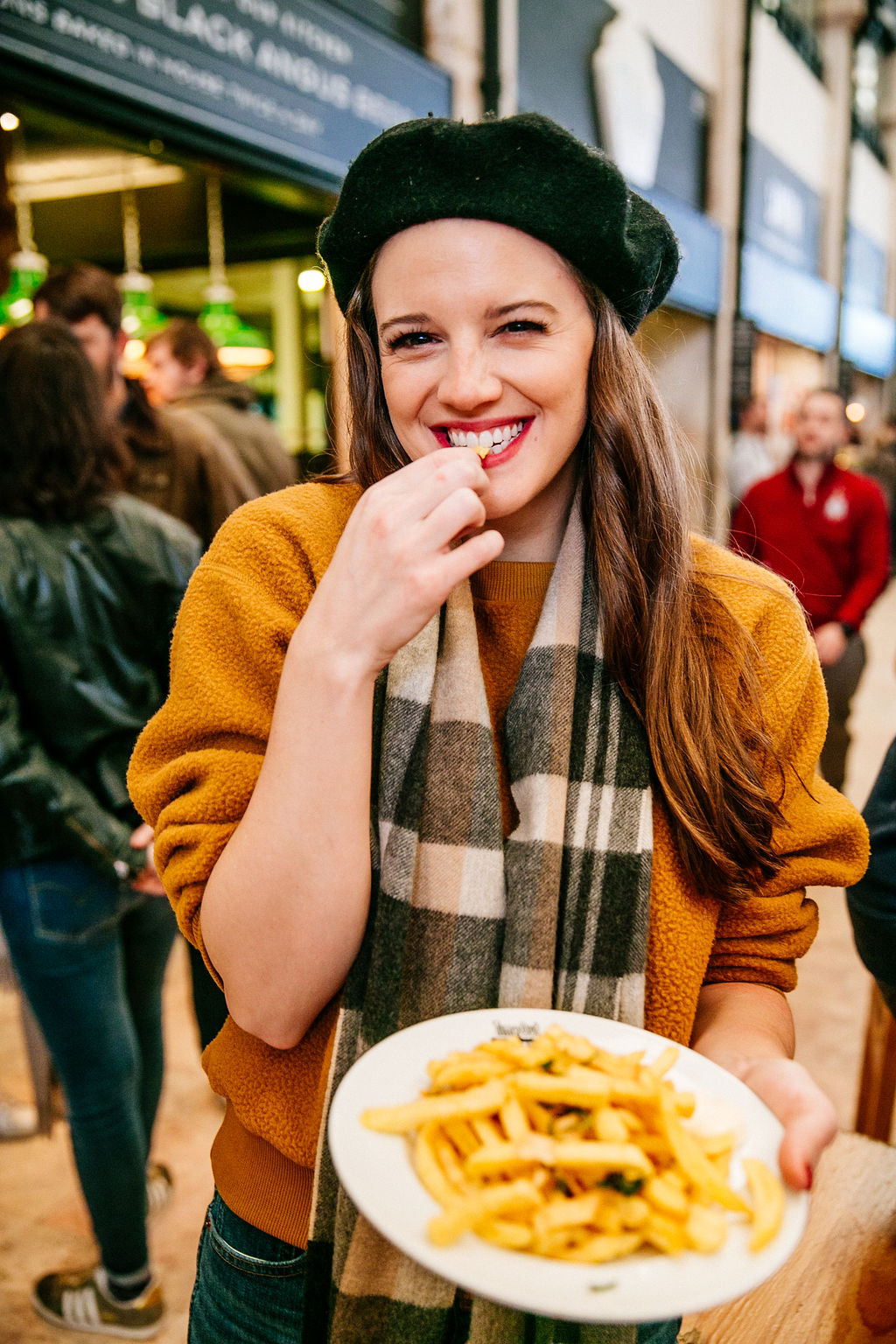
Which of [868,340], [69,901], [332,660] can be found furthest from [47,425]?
[868,340]

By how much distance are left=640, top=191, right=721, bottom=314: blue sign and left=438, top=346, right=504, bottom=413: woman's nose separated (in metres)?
5.98

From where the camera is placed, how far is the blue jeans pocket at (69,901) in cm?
206

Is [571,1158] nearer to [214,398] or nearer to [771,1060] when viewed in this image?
[771,1060]

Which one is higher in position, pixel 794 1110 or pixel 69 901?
pixel 794 1110

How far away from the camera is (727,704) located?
1.21 meters

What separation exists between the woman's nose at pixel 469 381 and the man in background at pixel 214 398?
2.64 m

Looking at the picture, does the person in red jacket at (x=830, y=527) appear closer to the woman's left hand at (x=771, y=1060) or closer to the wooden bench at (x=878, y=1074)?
the wooden bench at (x=878, y=1074)

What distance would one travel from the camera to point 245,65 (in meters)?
3.44

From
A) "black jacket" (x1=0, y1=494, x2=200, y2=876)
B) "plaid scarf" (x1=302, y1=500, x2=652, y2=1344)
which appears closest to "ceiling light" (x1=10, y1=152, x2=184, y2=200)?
"black jacket" (x1=0, y1=494, x2=200, y2=876)

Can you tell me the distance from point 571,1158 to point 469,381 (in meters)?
0.78

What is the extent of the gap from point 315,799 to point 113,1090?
154cm

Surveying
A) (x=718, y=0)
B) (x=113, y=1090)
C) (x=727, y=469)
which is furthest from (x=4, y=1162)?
(x=718, y=0)

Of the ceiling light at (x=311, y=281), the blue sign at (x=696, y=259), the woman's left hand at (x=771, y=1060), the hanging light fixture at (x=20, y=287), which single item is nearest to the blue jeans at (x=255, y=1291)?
the woman's left hand at (x=771, y=1060)

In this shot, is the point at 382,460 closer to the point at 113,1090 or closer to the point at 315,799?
the point at 315,799
